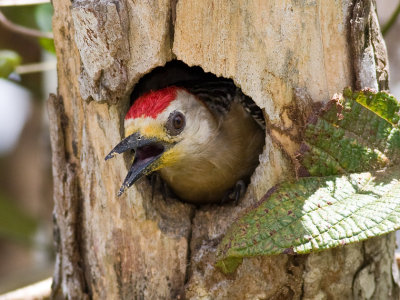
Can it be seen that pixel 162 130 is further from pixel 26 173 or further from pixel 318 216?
pixel 26 173

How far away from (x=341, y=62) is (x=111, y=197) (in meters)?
1.51

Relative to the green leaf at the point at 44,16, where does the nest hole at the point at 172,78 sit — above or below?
below

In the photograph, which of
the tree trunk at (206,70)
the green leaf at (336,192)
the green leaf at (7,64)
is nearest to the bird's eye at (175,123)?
the tree trunk at (206,70)

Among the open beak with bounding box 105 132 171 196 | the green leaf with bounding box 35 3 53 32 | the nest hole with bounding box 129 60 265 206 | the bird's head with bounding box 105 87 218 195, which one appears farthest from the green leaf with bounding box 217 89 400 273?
the green leaf with bounding box 35 3 53 32

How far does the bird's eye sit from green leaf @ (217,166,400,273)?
2.84 ft

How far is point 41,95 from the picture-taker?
22.6 feet

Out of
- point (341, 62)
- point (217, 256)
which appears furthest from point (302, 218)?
point (341, 62)

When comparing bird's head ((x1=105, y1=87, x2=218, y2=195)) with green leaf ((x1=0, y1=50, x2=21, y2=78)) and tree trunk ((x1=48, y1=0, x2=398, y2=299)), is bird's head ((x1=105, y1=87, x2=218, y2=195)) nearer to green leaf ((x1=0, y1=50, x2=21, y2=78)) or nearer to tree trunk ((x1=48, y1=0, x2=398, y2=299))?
tree trunk ((x1=48, y1=0, x2=398, y2=299))

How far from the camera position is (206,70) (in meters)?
3.24

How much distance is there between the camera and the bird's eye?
357 centimetres

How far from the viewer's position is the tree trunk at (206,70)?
3113 mm

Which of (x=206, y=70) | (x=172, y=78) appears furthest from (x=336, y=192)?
(x=172, y=78)

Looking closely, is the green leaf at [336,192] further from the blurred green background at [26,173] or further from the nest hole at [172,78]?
the blurred green background at [26,173]

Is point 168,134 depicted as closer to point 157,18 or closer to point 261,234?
point 157,18
